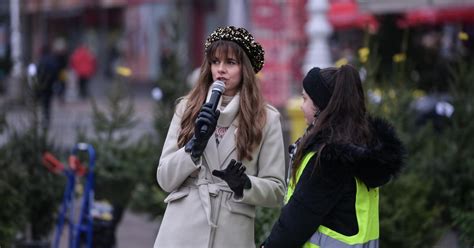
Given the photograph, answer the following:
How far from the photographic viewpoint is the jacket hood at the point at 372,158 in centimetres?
347

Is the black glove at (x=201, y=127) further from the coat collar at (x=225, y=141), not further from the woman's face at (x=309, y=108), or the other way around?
the woman's face at (x=309, y=108)

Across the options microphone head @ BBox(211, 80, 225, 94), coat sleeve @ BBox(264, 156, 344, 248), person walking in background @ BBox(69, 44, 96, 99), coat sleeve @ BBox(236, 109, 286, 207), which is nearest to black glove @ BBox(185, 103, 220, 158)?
Answer: microphone head @ BBox(211, 80, 225, 94)

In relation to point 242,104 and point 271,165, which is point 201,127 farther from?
point 271,165

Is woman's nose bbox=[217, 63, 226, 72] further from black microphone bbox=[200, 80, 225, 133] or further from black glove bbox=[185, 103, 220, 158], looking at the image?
black glove bbox=[185, 103, 220, 158]

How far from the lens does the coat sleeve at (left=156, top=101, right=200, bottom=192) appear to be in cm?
382

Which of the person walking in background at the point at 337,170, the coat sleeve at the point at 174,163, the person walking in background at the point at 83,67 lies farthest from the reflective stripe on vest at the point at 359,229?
the person walking in background at the point at 83,67

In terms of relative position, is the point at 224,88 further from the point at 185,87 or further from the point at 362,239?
the point at 185,87

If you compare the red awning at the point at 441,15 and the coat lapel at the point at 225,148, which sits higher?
the coat lapel at the point at 225,148

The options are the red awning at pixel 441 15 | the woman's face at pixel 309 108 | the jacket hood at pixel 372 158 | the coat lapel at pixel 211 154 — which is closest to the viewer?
the jacket hood at pixel 372 158

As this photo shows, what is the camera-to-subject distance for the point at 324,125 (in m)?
3.57

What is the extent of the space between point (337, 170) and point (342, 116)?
236 mm

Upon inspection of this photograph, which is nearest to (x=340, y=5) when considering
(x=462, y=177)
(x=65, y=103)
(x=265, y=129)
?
(x=462, y=177)

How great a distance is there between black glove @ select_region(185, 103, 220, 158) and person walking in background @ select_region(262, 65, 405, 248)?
0.37 m

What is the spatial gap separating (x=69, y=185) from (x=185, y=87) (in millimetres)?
2688
